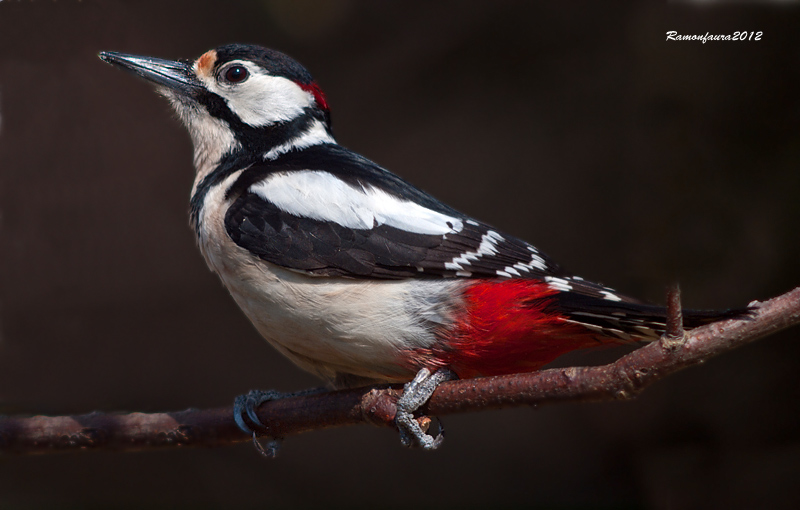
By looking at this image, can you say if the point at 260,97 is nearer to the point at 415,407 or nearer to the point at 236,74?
the point at 236,74

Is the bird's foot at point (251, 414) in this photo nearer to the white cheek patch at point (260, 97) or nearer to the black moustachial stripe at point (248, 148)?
the black moustachial stripe at point (248, 148)

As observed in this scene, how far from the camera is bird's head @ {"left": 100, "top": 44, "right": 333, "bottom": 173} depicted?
1.69 m

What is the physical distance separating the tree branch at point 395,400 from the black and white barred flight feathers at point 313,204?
0.23 m

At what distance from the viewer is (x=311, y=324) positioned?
53.2 inches

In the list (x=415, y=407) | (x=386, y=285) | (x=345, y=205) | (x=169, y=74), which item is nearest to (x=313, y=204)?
(x=345, y=205)

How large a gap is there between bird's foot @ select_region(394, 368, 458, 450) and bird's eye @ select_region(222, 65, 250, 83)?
855 mm

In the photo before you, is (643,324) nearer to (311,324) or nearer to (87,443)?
(311,324)

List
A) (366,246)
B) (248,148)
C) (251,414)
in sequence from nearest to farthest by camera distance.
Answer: (366,246), (251,414), (248,148)

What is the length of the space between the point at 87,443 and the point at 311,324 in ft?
2.00

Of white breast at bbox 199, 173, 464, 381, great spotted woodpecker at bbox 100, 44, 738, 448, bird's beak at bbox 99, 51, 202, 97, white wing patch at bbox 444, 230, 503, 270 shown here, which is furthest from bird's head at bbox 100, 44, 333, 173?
white wing patch at bbox 444, 230, 503, 270

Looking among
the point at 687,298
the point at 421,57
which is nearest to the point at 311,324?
the point at 687,298

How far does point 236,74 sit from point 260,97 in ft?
0.27

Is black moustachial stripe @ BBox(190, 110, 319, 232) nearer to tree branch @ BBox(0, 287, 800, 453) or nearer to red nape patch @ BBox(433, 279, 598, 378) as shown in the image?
tree branch @ BBox(0, 287, 800, 453)

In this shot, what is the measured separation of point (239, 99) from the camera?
5.57ft
